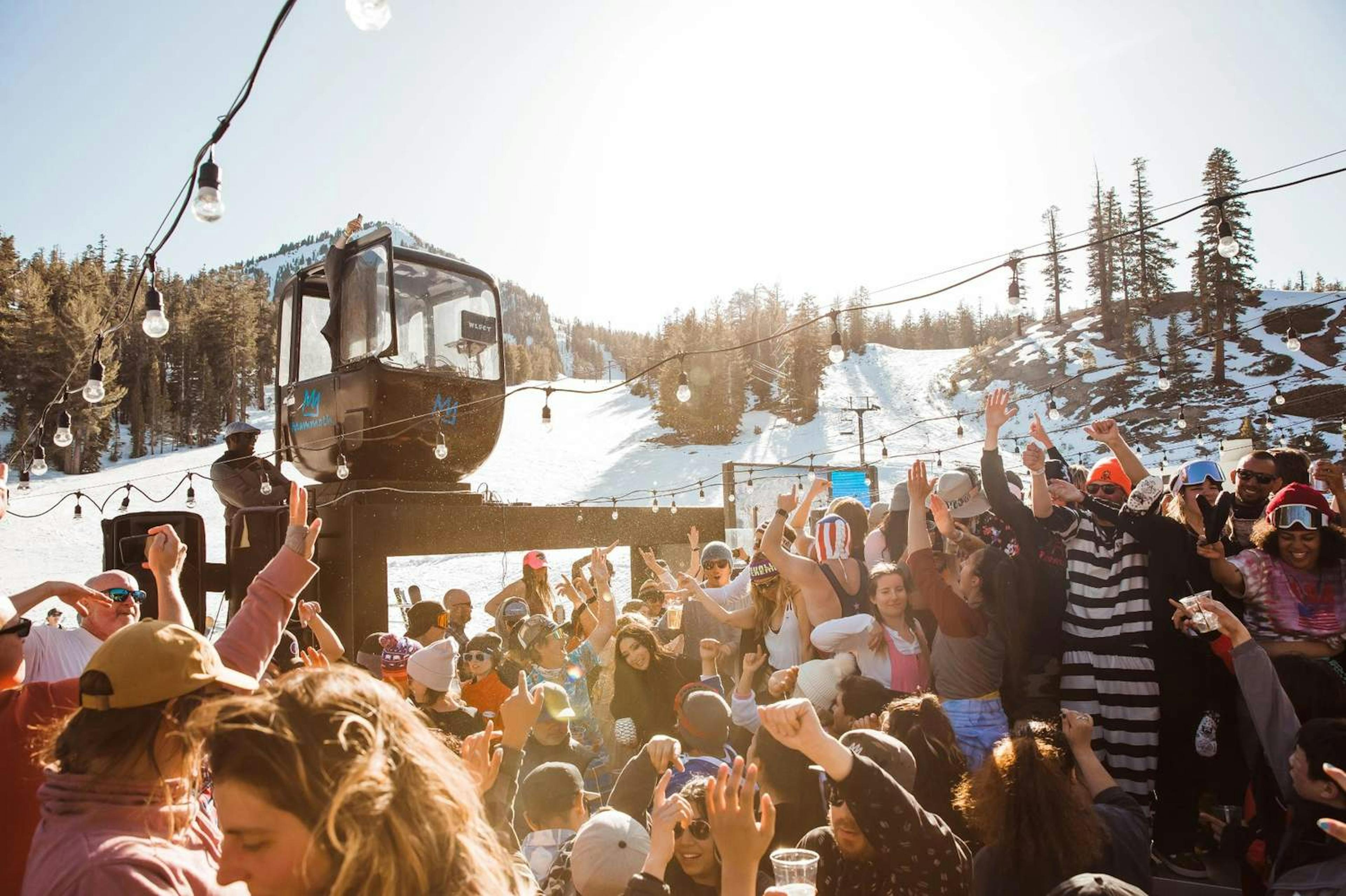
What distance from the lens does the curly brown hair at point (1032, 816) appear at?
7.86 ft

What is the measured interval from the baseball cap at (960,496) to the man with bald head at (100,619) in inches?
154

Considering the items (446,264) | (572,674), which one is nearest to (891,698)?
(572,674)

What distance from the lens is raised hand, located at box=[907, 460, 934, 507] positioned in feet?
14.4

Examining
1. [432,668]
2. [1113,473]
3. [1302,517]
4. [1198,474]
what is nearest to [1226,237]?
[1198,474]

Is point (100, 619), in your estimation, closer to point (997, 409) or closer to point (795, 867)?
point (795, 867)

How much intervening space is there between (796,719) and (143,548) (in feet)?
20.4

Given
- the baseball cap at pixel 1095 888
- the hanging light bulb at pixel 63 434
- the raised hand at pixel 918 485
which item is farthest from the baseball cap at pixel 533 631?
the hanging light bulb at pixel 63 434

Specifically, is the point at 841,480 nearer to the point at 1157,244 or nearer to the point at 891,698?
the point at 891,698

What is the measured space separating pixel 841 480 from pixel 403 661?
15944 mm

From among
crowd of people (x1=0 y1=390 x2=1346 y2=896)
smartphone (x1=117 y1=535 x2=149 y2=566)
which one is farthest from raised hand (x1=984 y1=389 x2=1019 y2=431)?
smartphone (x1=117 y1=535 x2=149 y2=566)

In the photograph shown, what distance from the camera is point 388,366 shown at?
348 inches

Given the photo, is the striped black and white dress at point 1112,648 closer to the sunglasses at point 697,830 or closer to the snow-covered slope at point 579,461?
the sunglasses at point 697,830

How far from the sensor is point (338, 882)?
124 cm

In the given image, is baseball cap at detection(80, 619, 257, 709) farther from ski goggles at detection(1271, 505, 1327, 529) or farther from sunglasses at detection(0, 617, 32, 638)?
ski goggles at detection(1271, 505, 1327, 529)
